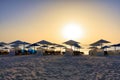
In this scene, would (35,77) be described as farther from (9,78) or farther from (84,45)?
(84,45)

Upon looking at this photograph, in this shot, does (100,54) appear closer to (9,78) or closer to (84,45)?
(84,45)

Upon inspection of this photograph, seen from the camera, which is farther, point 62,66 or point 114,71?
point 62,66

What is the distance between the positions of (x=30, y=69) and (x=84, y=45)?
789 inches

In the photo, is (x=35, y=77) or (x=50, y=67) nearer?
(x=35, y=77)

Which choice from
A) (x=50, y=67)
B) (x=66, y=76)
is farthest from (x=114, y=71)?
(x=50, y=67)

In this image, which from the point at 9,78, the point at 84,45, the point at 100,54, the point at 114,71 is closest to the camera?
the point at 9,78

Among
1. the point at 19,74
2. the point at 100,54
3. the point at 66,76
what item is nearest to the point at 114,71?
the point at 66,76

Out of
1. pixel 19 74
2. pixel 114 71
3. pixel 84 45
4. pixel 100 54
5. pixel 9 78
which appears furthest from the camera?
pixel 84 45

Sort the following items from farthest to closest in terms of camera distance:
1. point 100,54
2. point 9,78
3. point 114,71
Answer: point 100,54 < point 114,71 < point 9,78

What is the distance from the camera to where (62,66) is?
12.4 meters

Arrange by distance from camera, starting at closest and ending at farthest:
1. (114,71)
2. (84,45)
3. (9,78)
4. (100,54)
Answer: (9,78) → (114,71) → (100,54) → (84,45)

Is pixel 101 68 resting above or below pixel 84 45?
below

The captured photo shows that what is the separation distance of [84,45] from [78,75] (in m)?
20.7

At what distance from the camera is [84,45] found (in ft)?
101
